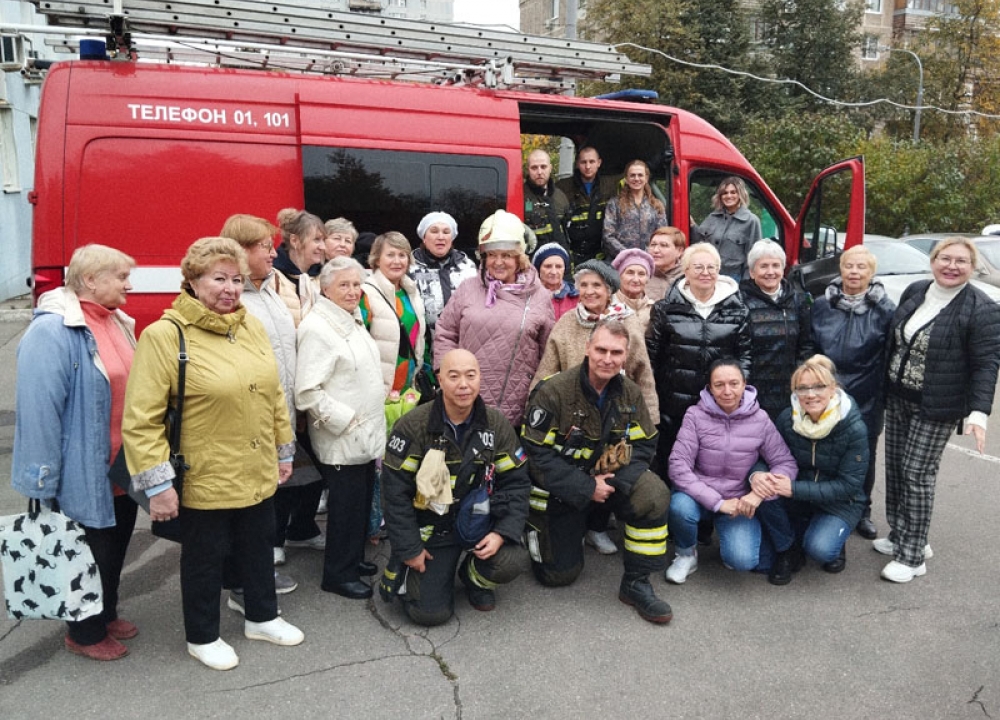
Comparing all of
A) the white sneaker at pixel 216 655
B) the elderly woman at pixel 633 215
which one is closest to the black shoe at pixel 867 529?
the elderly woman at pixel 633 215

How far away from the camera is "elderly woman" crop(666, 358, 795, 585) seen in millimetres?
4031

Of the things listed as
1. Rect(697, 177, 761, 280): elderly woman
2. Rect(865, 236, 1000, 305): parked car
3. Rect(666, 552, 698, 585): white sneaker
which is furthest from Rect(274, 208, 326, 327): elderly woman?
Rect(865, 236, 1000, 305): parked car

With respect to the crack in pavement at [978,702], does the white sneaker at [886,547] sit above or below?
below

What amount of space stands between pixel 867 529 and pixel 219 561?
358cm

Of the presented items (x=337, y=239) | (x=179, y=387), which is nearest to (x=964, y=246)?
(x=337, y=239)

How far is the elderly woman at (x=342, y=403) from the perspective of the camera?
11.8 feet

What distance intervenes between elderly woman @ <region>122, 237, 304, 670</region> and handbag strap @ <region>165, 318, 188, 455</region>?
0.04 feet

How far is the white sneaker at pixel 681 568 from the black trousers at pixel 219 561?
193 centimetres

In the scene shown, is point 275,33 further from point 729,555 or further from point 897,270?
point 897,270

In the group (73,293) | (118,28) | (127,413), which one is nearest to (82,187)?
(118,28)

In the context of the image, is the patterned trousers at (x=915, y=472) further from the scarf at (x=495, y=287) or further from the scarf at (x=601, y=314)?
the scarf at (x=495, y=287)

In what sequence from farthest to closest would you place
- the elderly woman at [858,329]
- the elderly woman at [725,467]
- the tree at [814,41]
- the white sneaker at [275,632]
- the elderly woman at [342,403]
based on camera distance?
the tree at [814,41] → the elderly woman at [858,329] → the elderly woman at [725,467] → the elderly woman at [342,403] → the white sneaker at [275,632]

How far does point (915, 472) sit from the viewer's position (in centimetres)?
416

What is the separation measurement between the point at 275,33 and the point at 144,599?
327 cm
